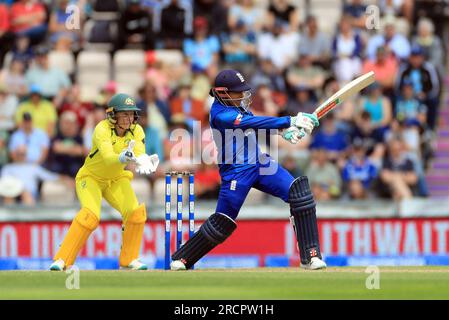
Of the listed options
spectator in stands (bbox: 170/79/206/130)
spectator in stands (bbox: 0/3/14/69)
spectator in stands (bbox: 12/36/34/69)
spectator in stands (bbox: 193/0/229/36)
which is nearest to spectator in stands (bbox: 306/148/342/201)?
spectator in stands (bbox: 170/79/206/130)

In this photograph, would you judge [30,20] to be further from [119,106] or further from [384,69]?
[119,106]

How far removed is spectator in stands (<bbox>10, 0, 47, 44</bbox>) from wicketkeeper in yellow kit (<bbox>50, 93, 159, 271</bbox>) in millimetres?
7209

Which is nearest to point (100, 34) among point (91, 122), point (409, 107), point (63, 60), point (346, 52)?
point (63, 60)

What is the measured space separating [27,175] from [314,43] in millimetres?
4527

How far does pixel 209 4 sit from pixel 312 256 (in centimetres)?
864

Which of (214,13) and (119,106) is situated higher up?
(214,13)

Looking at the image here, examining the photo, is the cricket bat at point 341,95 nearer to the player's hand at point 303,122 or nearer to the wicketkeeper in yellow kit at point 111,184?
the player's hand at point 303,122

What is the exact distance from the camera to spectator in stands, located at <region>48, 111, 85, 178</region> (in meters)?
18.2

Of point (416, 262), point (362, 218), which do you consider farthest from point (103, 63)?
point (416, 262)

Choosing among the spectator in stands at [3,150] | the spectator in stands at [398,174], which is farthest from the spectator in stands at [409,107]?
the spectator in stands at [3,150]

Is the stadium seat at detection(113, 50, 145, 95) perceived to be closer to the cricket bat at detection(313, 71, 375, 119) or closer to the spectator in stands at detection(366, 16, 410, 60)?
the spectator in stands at detection(366, 16, 410, 60)

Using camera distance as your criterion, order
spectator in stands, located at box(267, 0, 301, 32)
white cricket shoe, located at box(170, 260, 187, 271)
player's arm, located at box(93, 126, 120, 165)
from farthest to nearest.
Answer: spectator in stands, located at box(267, 0, 301, 32), white cricket shoe, located at box(170, 260, 187, 271), player's arm, located at box(93, 126, 120, 165)

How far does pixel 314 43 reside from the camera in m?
19.6

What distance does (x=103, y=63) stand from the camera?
19609 mm
